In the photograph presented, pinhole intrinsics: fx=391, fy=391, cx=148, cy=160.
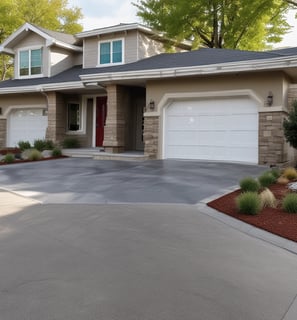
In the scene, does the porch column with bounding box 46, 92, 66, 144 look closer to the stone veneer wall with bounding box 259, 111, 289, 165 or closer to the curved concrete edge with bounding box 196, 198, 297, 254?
the stone veneer wall with bounding box 259, 111, 289, 165

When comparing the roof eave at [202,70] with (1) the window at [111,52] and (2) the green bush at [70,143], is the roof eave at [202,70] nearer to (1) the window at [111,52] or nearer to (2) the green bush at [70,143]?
(2) the green bush at [70,143]

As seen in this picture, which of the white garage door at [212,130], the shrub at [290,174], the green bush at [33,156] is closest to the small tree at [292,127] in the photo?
the shrub at [290,174]

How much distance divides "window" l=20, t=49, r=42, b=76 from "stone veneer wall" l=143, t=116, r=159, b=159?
9629 mm

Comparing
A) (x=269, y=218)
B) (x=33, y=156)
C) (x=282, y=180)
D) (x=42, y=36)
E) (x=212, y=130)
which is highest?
(x=42, y=36)

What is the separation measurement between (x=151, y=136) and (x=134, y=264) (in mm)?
11470

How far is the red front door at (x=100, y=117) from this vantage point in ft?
66.6

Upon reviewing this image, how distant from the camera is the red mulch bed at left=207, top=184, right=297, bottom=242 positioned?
5.99 metres

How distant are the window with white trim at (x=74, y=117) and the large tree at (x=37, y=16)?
17761 mm

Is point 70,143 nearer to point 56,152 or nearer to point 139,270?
point 56,152

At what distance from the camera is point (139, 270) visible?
168 inches

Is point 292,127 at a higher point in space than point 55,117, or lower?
lower

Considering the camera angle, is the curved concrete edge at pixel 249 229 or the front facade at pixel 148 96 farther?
the front facade at pixel 148 96

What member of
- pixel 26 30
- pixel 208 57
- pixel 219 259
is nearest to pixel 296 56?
pixel 208 57

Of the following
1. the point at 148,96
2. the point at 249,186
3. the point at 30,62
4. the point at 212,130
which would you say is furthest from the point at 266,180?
the point at 30,62
